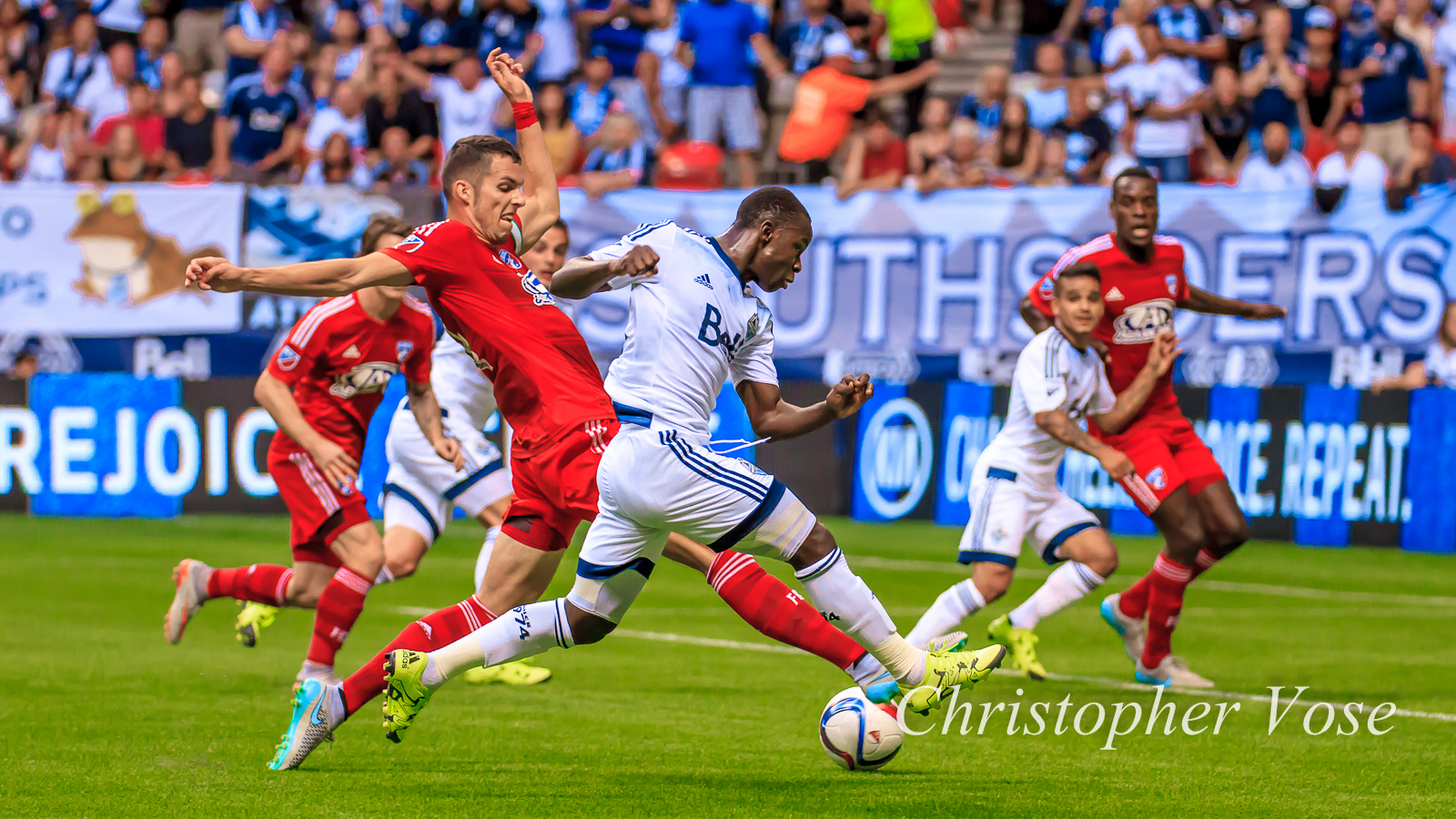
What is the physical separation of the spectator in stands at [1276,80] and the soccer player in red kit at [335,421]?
465 inches

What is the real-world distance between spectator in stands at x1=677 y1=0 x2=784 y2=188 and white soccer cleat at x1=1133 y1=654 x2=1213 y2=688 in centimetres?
1182

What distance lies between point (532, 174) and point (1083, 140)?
12035 millimetres

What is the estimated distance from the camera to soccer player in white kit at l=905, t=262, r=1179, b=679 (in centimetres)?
847

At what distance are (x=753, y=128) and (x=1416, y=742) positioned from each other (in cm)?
1359

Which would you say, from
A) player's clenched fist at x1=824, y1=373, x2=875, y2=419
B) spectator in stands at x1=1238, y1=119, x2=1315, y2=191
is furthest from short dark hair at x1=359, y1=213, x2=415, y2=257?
spectator in stands at x1=1238, y1=119, x2=1315, y2=191

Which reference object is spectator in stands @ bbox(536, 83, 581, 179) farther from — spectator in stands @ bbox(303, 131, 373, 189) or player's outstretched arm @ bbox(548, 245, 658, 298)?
player's outstretched arm @ bbox(548, 245, 658, 298)

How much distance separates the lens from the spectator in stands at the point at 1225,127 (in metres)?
17.8

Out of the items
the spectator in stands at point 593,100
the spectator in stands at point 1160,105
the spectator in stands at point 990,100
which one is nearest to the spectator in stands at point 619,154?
the spectator in stands at point 593,100

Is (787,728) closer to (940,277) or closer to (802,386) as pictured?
(802,386)

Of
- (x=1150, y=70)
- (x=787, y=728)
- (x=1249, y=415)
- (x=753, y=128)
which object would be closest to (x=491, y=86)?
(x=753, y=128)

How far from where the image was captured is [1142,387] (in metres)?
8.50

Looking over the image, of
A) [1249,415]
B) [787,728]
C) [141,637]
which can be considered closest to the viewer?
→ [787,728]

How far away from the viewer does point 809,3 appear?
65.5 feet

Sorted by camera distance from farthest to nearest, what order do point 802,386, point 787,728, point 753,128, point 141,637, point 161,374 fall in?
point 753,128 < point 161,374 < point 802,386 < point 141,637 < point 787,728
